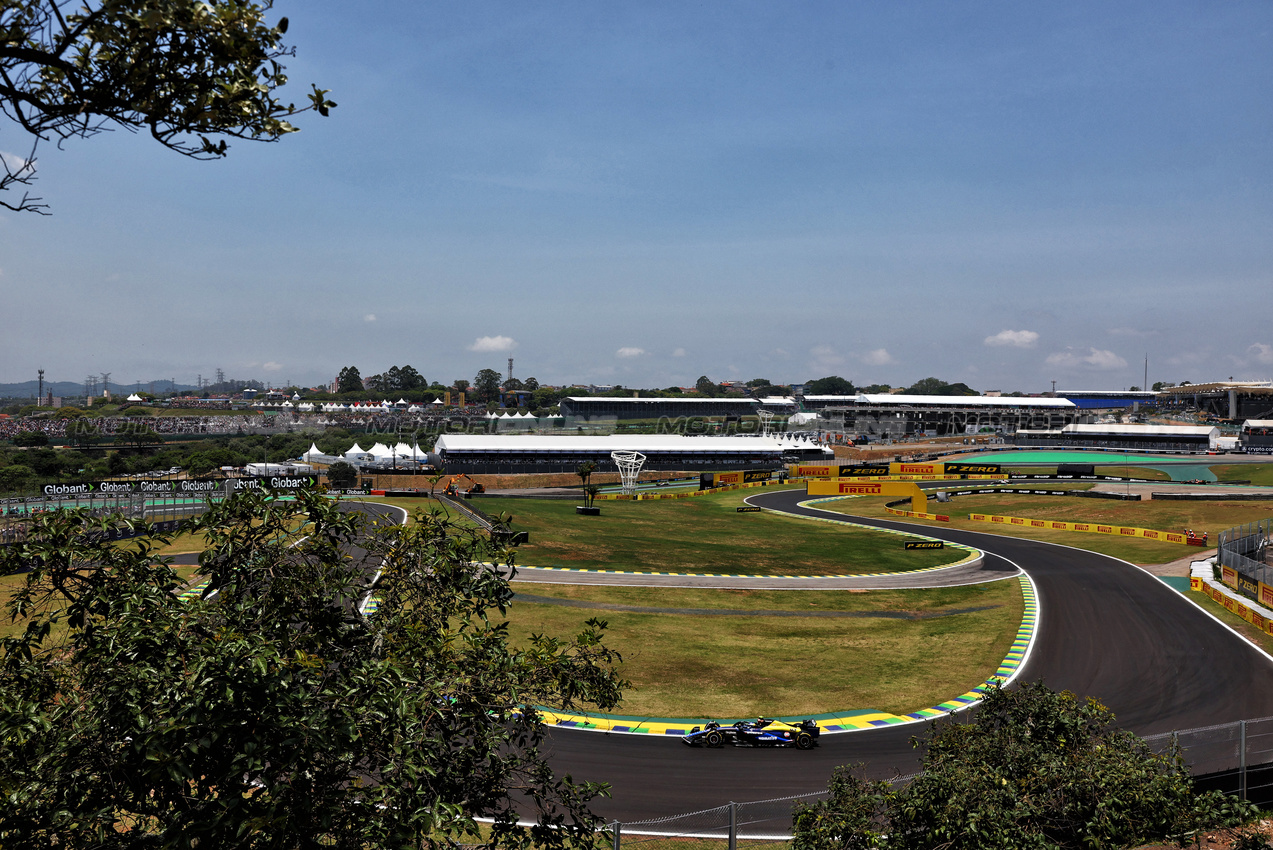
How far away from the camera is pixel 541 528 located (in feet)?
230

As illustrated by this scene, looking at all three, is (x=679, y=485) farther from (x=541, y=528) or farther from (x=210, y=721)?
(x=210, y=721)

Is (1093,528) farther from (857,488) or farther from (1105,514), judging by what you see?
(857,488)

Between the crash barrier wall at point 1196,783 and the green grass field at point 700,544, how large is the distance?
36.2 m

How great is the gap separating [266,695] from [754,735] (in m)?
22.5

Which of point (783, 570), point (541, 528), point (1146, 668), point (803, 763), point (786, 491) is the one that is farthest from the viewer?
point (786, 491)

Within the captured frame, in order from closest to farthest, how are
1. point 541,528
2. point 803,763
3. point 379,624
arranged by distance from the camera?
1. point 379,624
2. point 803,763
3. point 541,528

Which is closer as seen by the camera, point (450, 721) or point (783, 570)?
point (450, 721)

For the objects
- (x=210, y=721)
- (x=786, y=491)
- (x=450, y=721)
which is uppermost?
(x=210, y=721)

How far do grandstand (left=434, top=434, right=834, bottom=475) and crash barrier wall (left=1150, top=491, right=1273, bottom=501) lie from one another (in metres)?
63.9

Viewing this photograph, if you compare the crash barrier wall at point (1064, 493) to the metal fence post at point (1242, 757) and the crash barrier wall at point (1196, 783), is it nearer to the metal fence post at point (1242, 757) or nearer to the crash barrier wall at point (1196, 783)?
the crash barrier wall at point (1196, 783)

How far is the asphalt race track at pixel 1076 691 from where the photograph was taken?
23438mm

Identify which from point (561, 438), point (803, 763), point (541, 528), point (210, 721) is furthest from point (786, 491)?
point (210, 721)

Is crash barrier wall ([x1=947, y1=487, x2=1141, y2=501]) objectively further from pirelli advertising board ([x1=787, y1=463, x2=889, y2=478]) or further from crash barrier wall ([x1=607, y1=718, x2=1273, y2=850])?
crash barrier wall ([x1=607, y1=718, x2=1273, y2=850])

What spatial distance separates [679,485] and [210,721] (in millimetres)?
125526
